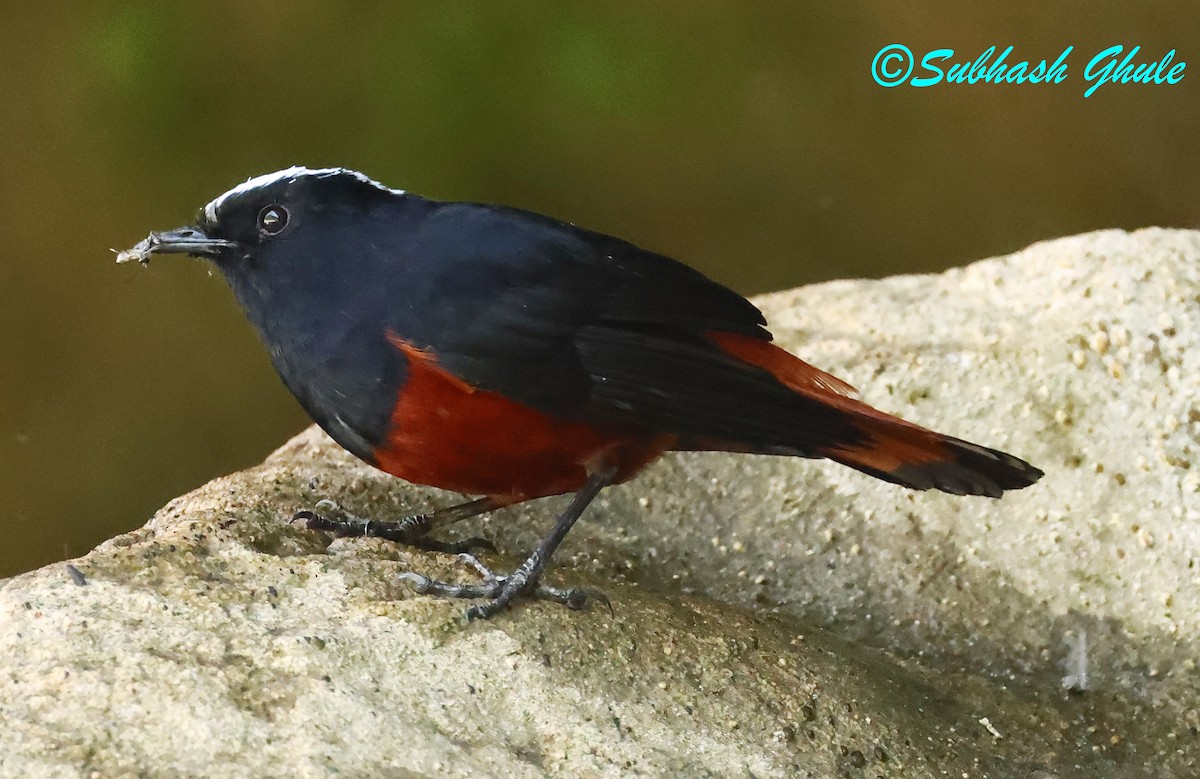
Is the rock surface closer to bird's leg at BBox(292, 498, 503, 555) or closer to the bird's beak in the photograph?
bird's leg at BBox(292, 498, 503, 555)

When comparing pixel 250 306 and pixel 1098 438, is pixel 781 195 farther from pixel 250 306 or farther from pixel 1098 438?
pixel 250 306

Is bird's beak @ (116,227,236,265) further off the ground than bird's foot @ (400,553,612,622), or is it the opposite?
bird's beak @ (116,227,236,265)

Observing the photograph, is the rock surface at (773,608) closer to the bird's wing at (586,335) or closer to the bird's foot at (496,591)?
the bird's foot at (496,591)

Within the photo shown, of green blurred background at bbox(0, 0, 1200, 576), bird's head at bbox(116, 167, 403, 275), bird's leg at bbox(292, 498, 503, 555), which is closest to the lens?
bird's head at bbox(116, 167, 403, 275)

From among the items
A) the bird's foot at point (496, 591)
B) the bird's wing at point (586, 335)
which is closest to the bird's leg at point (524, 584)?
the bird's foot at point (496, 591)

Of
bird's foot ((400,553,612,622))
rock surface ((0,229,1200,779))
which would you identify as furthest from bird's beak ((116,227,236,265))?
bird's foot ((400,553,612,622))

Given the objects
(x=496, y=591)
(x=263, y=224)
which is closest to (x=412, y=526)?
(x=496, y=591)
